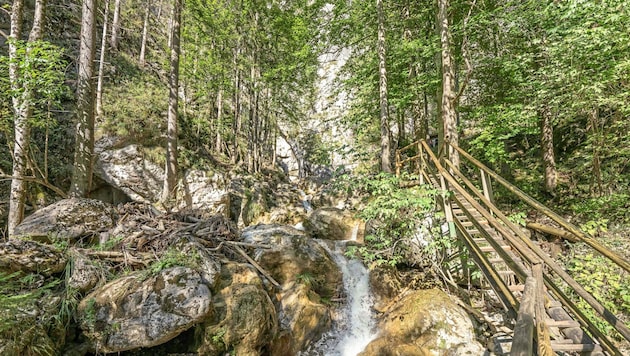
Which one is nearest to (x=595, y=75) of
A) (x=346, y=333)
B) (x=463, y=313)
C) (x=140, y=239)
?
(x=463, y=313)

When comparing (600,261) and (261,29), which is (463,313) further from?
(261,29)

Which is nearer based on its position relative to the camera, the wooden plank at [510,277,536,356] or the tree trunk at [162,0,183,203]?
the wooden plank at [510,277,536,356]

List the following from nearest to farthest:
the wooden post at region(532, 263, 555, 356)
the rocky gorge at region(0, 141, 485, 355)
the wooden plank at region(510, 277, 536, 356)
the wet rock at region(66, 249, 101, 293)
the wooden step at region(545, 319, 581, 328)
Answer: the wooden plank at region(510, 277, 536, 356) < the wooden post at region(532, 263, 555, 356) < the wooden step at region(545, 319, 581, 328) < the rocky gorge at region(0, 141, 485, 355) < the wet rock at region(66, 249, 101, 293)

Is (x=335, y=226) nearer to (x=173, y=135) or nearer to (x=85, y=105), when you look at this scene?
(x=173, y=135)

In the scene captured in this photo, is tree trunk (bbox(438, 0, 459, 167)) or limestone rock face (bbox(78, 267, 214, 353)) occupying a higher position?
tree trunk (bbox(438, 0, 459, 167))

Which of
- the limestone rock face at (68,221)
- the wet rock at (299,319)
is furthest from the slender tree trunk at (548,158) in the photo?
the limestone rock face at (68,221)

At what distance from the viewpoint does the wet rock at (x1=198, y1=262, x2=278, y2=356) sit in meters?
4.46

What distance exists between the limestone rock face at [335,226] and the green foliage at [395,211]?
3.52 m

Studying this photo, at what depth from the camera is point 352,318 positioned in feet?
22.2

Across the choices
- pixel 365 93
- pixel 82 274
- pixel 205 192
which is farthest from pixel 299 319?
pixel 365 93

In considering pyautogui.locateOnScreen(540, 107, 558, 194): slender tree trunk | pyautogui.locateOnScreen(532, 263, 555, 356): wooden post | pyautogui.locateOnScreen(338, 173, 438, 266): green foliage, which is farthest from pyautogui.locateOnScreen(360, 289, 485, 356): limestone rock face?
pyautogui.locateOnScreen(540, 107, 558, 194): slender tree trunk

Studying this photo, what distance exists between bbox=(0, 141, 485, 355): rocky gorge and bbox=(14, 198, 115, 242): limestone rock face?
0.06ft

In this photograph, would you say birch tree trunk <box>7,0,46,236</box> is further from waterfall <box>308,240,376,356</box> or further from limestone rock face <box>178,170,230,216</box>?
waterfall <box>308,240,376,356</box>

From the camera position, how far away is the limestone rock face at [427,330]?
521cm
